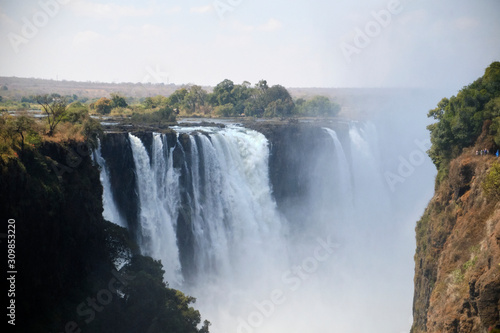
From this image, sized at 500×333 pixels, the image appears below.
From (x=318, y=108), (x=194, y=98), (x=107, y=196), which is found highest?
(x=318, y=108)

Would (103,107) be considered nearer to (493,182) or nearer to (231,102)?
(231,102)

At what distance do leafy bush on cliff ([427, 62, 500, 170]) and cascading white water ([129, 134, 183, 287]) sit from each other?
12.9 m

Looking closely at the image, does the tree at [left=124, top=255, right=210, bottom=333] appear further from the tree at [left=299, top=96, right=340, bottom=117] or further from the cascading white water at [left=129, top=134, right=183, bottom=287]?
the tree at [left=299, top=96, right=340, bottom=117]

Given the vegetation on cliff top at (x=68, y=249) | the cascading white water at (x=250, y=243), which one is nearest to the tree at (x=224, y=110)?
the cascading white water at (x=250, y=243)

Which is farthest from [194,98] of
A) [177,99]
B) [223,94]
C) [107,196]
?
[107,196]

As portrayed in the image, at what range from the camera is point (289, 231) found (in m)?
34.6

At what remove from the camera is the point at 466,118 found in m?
23.1

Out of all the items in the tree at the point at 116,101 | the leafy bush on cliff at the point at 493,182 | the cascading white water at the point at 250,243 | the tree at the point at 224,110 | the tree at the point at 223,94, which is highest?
the tree at the point at 223,94

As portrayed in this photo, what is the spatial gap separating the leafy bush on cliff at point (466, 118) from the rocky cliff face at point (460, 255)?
130cm

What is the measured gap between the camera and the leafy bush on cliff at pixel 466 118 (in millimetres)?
22703

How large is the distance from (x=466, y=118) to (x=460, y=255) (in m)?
7.36

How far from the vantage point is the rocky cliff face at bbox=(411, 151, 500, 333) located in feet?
49.6

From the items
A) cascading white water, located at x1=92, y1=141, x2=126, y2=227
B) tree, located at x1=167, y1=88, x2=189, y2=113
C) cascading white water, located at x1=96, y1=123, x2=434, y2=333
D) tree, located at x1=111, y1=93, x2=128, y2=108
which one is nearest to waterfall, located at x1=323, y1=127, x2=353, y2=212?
cascading white water, located at x1=96, y1=123, x2=434, y2=333

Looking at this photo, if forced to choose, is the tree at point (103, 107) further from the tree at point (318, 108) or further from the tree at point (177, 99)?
the tree at point (318, 108)
